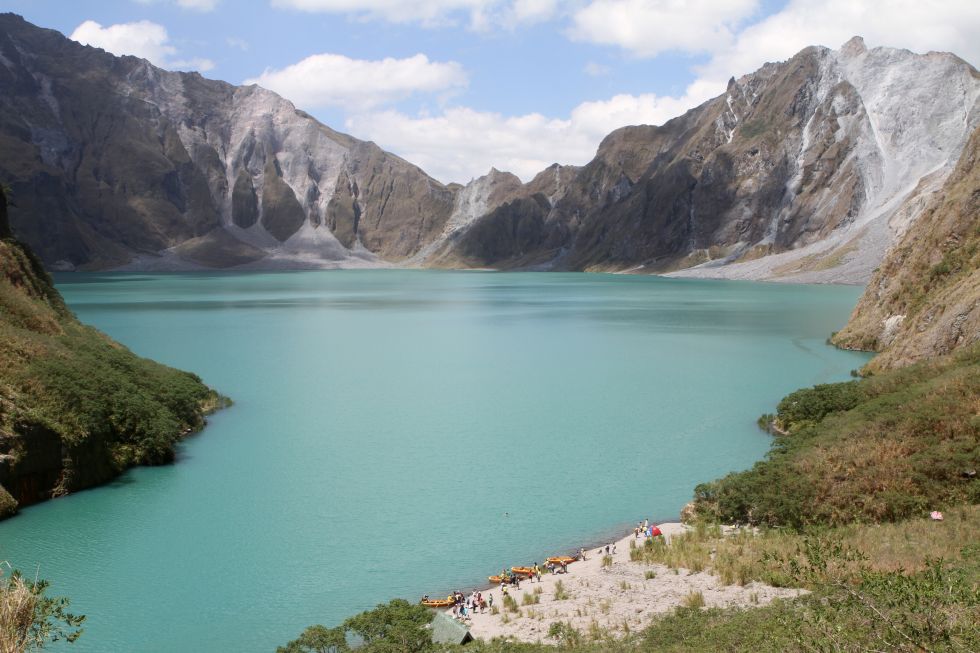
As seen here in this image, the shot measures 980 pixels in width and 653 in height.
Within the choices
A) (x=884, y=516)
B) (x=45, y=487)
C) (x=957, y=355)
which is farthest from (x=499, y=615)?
(x=957, y=355)

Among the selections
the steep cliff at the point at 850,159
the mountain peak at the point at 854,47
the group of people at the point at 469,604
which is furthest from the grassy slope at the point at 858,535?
the mountain peak at the point at 854,47

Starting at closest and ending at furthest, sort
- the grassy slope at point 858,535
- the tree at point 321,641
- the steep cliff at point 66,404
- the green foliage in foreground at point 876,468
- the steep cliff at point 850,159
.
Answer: the grassy slope at point 858,535 → the tree at point 321,641 → the green foliage in foreground at point 876,468 → the steep cliff at point 66,404 → the steep cliff at point 850,159

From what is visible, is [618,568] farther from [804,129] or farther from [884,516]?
[804,129]

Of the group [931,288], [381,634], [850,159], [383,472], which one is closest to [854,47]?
[850,159]

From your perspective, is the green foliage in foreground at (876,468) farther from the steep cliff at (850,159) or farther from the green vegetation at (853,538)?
the steep cliff at (850,159)

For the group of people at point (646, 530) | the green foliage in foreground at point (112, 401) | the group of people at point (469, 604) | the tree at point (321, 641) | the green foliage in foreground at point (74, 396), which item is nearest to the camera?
the tree at point (321, 641)

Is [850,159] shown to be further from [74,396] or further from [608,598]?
[608,598]

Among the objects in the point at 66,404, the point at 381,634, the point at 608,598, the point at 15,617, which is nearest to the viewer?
the point at 15,617
